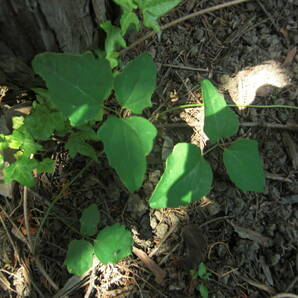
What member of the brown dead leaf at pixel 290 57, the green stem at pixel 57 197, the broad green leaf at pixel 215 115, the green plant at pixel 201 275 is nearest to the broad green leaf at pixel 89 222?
the green stem at pixel 57 197

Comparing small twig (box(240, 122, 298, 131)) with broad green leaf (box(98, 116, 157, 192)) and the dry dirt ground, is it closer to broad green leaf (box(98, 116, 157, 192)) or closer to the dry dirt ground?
the dry dirt ground

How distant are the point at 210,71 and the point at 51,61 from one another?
901 mm

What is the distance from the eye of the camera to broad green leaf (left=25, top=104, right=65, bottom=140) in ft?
4.81

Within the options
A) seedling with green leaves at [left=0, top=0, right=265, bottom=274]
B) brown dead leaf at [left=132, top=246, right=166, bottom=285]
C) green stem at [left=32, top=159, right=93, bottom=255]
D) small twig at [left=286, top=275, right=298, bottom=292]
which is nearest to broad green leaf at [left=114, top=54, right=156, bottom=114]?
seedling with green leaves at [left=0, top=0, right=265, bottom=274]

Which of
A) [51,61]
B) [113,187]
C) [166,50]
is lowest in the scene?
[113,187]

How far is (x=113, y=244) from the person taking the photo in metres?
1.48

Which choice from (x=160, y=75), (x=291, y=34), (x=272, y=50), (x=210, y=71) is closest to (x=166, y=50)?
(x=160, y=75)

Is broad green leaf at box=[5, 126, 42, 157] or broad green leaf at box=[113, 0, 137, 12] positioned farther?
broad green leaf at box=[5, 126, 42, 157]

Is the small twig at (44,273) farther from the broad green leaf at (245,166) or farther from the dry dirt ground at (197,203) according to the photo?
the broad green leaf at (245,166)

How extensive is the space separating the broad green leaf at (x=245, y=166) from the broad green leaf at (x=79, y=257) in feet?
2.29

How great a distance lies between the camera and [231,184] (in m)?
1.63

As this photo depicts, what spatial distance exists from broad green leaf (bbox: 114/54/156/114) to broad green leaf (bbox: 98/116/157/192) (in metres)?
0.08

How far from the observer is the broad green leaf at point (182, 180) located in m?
1.29

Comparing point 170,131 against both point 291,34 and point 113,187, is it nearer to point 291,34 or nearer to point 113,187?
point 113,187
